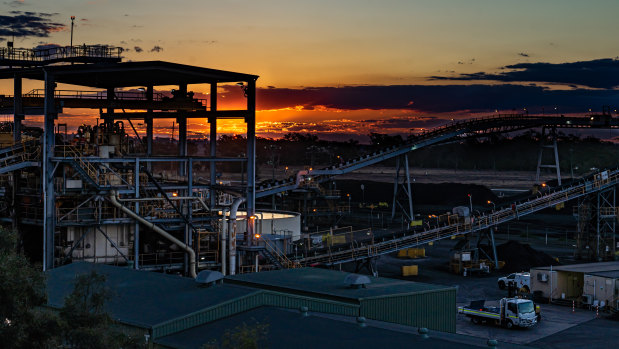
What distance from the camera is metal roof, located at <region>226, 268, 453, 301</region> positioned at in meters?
31.3

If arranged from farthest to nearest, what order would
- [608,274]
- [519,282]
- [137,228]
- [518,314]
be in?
[519,282] → [608,274] → [137,228] → [518,314]

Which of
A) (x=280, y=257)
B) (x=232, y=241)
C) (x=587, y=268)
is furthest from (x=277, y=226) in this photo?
(x=587, y=268)

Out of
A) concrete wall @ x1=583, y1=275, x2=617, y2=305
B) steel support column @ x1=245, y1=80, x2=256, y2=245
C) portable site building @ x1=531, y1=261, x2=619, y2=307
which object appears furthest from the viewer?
steel support column @ x1=245, y1=80, x2=256, y2=245

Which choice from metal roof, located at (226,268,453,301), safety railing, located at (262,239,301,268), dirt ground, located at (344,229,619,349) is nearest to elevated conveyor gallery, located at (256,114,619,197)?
dirt ground, located at (344,229,619,349)

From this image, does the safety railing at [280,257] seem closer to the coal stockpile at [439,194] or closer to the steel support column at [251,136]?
the steel support column at [251,136]

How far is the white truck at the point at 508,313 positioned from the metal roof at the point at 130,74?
67.2 feet

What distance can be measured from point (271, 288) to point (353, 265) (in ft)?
102

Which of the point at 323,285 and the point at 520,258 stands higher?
the point at 323,285

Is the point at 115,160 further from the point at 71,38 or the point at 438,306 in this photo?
the point at 438,306

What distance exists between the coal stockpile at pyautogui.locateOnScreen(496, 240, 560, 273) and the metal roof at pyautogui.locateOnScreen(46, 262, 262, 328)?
Answer: 37.8 m

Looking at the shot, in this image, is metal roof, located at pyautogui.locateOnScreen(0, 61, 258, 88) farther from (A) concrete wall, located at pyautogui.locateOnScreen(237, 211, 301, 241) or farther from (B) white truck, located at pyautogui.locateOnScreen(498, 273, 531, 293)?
(B) white truck, located at pyautogui.locateOnScreen(498, 273, 531, 293)

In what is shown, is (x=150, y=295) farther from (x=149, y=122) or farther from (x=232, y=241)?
(x=149, y=122)

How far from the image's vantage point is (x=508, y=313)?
136ft

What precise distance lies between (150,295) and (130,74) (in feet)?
74.4
